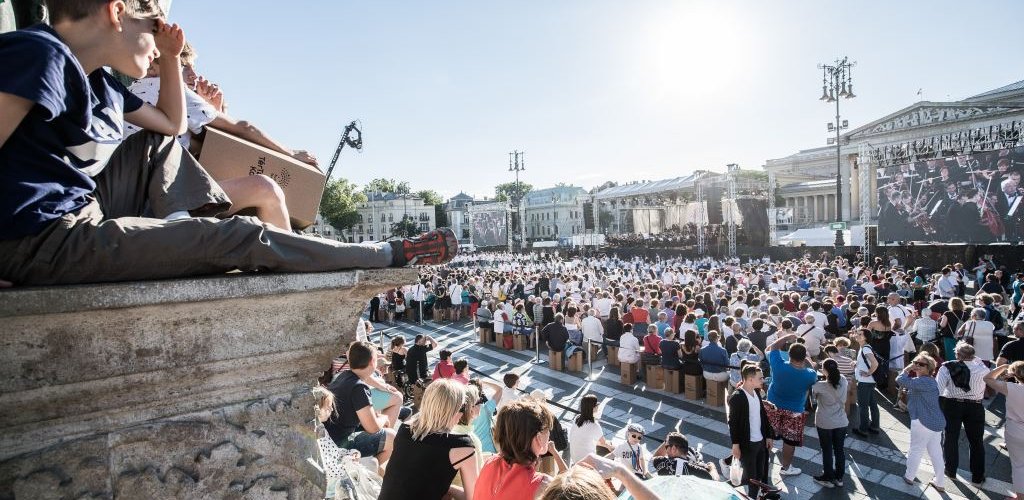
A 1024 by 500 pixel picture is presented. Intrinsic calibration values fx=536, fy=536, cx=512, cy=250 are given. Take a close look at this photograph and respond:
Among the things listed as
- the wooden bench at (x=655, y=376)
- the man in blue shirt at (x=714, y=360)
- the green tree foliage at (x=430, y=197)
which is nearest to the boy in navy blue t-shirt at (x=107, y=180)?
the man in blue shirt at (x=714, y=360)

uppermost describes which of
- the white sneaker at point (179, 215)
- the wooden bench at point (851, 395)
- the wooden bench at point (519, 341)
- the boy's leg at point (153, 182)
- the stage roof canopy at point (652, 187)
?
the stage roof canopy at point (652, 187)

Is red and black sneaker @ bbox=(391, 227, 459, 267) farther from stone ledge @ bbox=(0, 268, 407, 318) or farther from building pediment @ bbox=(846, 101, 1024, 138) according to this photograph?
building pediment @ bbox=(846, 101, 1024, 138)

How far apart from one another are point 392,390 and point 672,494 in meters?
2.92

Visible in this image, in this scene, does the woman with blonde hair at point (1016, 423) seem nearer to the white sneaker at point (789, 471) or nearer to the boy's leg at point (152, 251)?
the white sneaker at point (789, 471)

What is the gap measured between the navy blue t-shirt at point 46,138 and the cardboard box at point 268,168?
0.73 m

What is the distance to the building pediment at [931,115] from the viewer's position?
44625mm

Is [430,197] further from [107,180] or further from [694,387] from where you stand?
[107,180]

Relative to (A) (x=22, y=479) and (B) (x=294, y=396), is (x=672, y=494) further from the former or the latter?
(A) (x=22, y=479)

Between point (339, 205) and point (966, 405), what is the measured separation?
69.2 metres

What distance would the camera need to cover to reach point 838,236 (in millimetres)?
29703

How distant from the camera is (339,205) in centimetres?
6931

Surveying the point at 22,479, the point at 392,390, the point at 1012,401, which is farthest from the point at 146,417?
the point at 1012,401

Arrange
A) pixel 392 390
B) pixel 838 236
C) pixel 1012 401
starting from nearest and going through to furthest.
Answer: pixel 392 390
pixel 1012 401
pixel 838 236

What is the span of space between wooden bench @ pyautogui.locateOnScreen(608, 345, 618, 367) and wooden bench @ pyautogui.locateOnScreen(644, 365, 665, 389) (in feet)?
5.32
